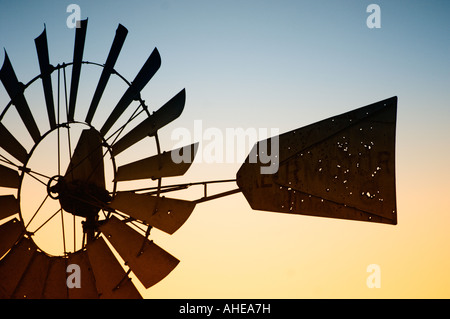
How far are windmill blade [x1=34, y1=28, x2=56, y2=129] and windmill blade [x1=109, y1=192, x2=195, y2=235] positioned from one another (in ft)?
3.67

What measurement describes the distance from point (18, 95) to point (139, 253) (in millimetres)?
2098

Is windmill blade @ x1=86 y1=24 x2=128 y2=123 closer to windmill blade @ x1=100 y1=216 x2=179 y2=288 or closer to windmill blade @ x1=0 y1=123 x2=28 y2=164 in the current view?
windmill blade @ x1=0 y1=123 x2=28 y2=164

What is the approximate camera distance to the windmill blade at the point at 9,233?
641 centimetres

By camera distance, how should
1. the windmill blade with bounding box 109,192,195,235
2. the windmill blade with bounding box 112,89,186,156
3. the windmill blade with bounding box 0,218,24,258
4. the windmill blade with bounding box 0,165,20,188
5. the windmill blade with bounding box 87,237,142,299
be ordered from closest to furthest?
1. the windmill blade with bounding box 109,192,195,235
2. the windmill blade with bounding box 87,237,142,299
3. the windmill blade with bounding box 112,89,186,156
4. the windmill blade with bounding box 0,218,24,258
5. the windmill blade with bounding box 0,165,20,188

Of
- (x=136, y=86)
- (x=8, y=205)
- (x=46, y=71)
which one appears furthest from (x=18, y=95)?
(x=136, y=86)

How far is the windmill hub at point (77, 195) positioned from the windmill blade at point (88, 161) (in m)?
0.09

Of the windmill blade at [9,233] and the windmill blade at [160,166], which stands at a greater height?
the windmill blade at [160,166]

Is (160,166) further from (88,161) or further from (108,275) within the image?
(108,275)

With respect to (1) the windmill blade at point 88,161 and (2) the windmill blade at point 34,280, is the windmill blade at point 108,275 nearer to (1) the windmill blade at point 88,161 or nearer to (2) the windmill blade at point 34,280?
(2) the windmill blade at point 34,280

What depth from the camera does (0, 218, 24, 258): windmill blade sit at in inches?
252
